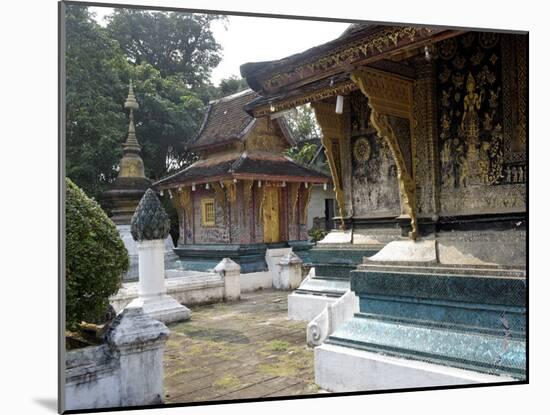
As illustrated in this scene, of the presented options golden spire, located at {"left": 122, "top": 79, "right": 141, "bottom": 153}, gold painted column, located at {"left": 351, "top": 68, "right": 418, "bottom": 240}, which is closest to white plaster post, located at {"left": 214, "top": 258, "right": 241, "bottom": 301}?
golden spire, located at {"left": 122, "top": 79, "right": 141, "bottom": 153}

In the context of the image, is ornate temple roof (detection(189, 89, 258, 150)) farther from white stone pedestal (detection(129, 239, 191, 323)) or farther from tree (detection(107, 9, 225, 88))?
tree (detection(107, 9, 225, 88))

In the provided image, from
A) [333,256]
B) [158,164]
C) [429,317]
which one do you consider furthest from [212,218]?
[429,317]

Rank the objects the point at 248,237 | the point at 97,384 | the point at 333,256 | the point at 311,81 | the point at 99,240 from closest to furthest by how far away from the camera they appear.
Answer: the point at 97,384
the point at 99,240
the point at 311,81
the point at 333,256
the point at 248,237

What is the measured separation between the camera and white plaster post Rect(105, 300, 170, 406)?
3.83m

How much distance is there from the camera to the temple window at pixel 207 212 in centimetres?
1306

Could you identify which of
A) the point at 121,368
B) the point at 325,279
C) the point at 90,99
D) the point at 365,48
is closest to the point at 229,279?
the point at 325,279

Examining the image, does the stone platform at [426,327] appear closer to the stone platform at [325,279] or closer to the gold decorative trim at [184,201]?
the stone platform at [325,279]

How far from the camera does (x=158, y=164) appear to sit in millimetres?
11789

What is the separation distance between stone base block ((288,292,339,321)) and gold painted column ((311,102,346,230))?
116 cm

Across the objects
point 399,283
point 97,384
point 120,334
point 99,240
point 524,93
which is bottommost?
point 97,384

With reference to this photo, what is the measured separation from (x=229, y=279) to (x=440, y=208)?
230 inches

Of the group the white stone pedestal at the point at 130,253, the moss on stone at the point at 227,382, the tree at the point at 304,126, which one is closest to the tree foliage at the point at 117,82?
the moss on stone at the point at 227,382

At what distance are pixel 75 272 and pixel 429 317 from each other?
310cm

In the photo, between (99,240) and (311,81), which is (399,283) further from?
(99,240)
